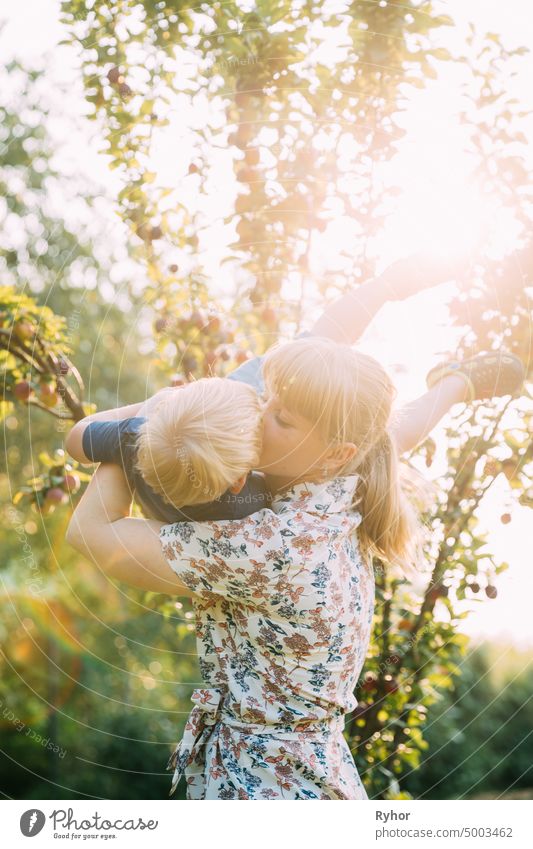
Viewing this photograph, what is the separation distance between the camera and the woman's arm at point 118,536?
1.47m

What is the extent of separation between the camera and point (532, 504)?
2059 mm

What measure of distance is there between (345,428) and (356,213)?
87 cm

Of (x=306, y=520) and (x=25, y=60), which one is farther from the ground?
(x=25, y=60)

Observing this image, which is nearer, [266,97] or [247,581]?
[247,581]

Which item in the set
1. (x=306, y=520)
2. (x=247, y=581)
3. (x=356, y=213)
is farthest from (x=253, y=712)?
(x=356, y=213)

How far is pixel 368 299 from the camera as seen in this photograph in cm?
195

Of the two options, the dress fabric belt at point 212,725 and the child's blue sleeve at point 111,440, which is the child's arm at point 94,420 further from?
the dress fabric belt at point 212,725

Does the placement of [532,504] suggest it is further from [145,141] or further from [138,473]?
[145,141]

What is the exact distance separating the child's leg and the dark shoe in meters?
0.02

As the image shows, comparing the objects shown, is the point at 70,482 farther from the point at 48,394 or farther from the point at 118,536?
the point at 118,536

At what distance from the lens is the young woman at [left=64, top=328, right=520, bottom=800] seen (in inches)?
56.8
